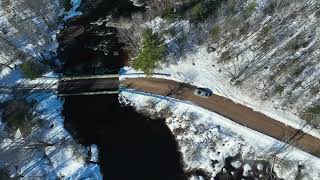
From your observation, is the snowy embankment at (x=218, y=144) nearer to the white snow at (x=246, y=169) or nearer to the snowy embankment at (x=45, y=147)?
the white snow at (x=246, y=169)

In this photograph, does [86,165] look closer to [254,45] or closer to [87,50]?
[87,50]

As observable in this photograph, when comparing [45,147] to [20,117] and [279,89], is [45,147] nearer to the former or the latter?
[20,117]

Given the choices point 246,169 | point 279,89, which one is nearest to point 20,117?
point 246,169

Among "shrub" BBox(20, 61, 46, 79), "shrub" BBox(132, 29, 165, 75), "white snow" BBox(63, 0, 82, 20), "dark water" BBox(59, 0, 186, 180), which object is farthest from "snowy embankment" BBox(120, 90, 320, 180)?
"white snow" BBox(63, 0, 82, 20)

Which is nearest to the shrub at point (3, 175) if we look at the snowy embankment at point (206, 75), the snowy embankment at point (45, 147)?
the snowy embankment at point (45, 147)

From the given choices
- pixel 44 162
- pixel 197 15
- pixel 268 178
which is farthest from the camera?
pixel 197 15

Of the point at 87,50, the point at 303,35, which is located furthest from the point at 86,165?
the point at 303,35

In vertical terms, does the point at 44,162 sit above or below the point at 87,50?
below
